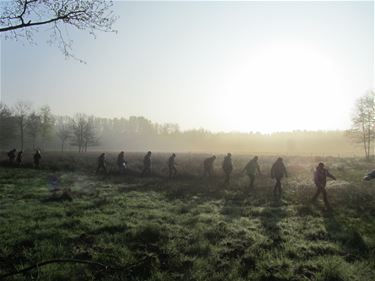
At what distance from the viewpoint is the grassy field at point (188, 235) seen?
7.92 m

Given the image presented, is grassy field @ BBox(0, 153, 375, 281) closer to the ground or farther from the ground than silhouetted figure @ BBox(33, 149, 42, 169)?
closer to the ground

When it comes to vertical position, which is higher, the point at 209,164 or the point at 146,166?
the point at 209,164

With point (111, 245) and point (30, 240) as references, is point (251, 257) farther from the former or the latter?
point (30, 240)

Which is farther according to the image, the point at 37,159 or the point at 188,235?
the point at 37,159

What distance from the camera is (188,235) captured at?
1093cm

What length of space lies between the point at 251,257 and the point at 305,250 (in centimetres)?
162

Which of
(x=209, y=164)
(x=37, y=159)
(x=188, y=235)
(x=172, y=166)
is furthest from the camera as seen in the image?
(x=37, y=159)

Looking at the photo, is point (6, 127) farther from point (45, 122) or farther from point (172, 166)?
point (172, 166)

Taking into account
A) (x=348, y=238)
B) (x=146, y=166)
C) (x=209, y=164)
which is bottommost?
(x=348, y=238)

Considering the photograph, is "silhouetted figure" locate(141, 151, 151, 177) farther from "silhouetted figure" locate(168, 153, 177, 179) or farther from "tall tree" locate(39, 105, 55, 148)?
"tall tree" locate(39, 105, 55, 148)

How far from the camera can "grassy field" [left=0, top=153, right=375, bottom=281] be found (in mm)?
7918

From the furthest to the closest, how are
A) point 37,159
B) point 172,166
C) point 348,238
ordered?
point 37,159 < point 172,166 < point 348,238

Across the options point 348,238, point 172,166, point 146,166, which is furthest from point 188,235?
point 146,166

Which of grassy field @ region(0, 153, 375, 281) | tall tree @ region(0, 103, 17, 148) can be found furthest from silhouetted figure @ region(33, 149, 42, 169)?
tall tree @ region(0, 103, 17, 148)
